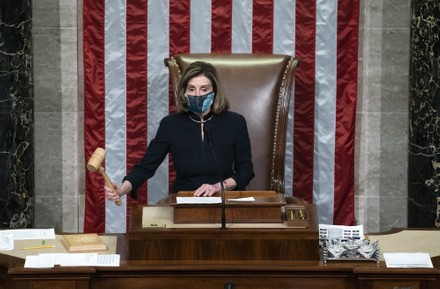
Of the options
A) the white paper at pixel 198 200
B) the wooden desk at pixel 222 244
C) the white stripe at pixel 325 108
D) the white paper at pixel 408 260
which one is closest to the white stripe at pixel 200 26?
the white stripe at pixel 325 108

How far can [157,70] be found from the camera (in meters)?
6.77

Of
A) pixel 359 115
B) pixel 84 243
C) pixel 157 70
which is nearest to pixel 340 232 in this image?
pixel 84 243

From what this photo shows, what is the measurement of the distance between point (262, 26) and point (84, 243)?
2692 mm

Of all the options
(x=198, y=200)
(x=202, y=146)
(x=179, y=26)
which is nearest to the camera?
(x=198, y=200)

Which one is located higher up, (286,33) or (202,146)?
(286,33)

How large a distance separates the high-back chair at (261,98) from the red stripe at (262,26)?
19.7 inches

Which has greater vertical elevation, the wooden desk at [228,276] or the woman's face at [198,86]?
the woman's face at [198,86]

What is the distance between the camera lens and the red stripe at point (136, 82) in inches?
265

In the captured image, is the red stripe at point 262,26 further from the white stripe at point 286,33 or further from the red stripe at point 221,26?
the red stripe at point 221,26

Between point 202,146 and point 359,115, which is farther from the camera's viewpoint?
point 359,115

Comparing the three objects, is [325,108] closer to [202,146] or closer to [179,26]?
[179,26]

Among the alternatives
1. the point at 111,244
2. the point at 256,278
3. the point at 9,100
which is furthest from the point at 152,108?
the point at 256,278

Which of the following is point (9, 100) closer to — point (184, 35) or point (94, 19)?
point (94, 19)

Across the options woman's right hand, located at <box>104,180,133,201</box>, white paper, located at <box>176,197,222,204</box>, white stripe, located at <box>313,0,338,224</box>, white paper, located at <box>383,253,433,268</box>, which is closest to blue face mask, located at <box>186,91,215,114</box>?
woman's right hand, located at <box>104,180,133,201</box>
